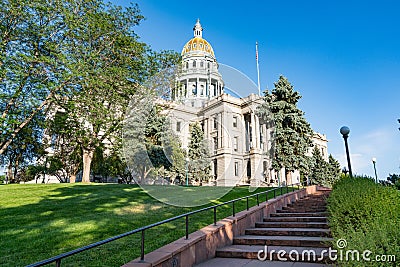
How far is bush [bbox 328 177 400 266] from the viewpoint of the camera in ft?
9.77

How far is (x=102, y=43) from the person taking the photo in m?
19.3

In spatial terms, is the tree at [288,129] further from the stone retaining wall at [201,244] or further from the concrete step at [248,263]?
the concrete step at [248,263]

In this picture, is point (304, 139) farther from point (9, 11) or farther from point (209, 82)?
point (9, 11)

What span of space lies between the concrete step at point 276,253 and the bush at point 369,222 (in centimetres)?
61

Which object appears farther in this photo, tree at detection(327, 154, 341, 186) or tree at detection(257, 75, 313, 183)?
tree at detection(327, 154, 341, 186)

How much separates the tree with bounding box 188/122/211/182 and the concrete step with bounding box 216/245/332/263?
1.83 m

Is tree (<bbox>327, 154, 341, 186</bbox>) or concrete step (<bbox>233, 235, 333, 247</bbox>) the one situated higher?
tree (<bbox>327, 154, 341, 186</bbox>)

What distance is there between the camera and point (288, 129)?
22172mm

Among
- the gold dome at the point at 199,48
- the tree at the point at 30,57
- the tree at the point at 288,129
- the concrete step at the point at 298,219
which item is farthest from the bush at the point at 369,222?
the tree at the point at 30,57

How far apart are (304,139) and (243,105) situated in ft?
61.9

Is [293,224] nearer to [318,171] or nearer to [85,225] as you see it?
[85,225]

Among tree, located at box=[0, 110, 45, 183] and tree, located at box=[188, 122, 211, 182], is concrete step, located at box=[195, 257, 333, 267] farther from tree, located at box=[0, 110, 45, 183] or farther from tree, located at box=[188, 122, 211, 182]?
tree, located at box=[0, 110, 45, 183]

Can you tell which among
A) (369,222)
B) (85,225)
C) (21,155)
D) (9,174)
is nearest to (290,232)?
(369,222)

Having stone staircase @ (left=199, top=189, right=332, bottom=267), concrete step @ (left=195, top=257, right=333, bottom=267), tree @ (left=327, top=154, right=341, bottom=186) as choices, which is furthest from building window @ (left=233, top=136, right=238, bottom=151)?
tree @ (left=327, top=154, right=341, bottom=186)
